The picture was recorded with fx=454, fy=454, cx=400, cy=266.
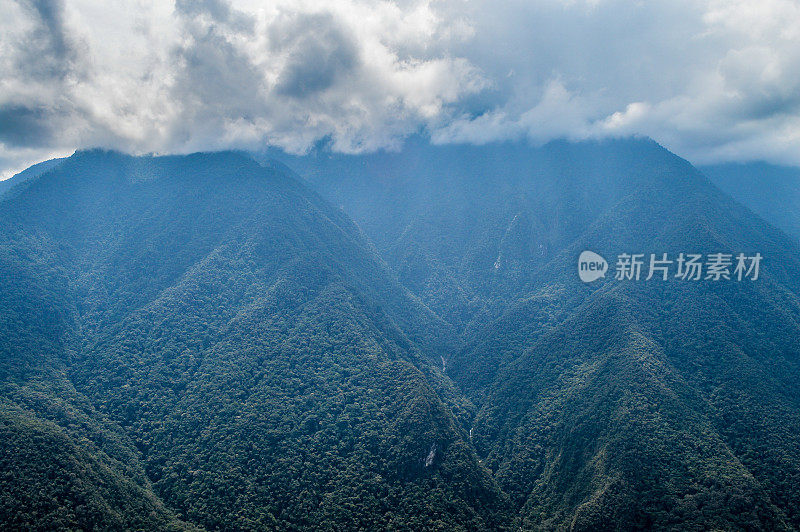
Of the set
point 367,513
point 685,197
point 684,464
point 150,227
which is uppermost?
point 685,197

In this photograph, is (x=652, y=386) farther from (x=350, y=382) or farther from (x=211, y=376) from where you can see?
(x=211, y=376)

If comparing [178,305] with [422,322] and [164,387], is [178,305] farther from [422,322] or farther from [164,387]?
[422,322]

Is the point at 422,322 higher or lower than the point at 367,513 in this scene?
higher

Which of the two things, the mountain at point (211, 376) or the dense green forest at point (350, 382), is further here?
the mountain at point (211, 376)

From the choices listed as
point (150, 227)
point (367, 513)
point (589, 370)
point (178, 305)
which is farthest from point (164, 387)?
point (589, 370)
